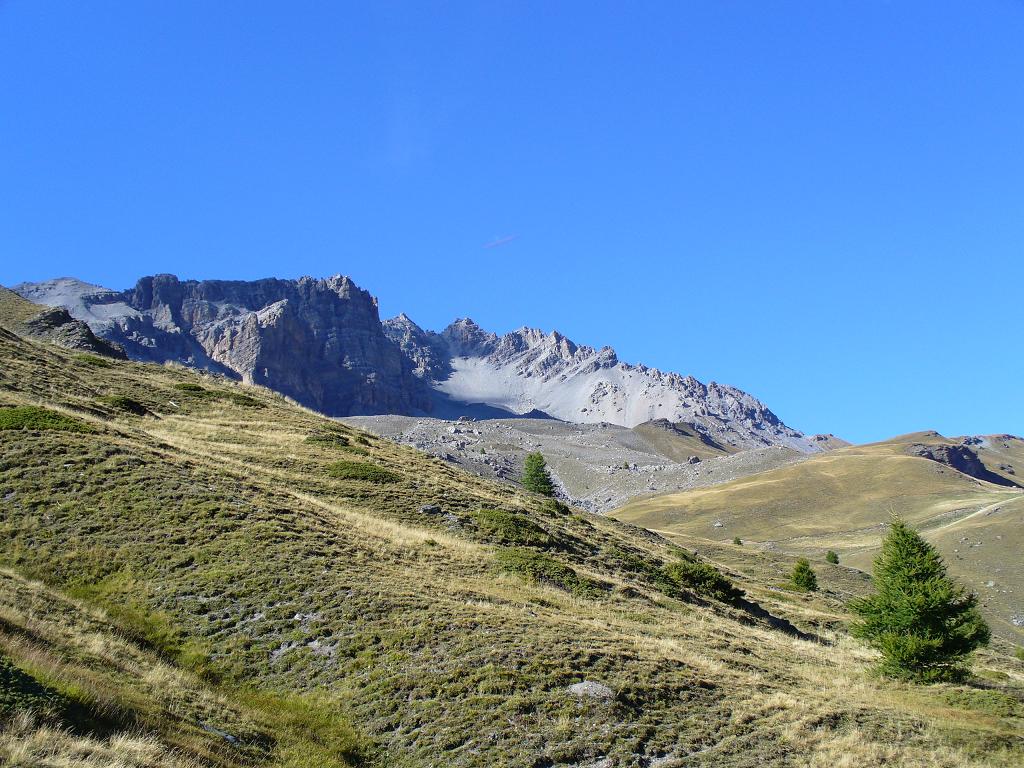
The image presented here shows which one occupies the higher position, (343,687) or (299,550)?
(299,550)

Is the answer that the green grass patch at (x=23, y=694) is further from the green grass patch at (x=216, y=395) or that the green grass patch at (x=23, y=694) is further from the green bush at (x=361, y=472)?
the green grass patch at (x=216, y=395)

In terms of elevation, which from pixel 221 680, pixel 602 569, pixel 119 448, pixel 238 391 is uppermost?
pixel 238 391

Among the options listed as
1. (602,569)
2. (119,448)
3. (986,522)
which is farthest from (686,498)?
(119,448)

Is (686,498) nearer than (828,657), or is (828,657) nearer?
(828,657)

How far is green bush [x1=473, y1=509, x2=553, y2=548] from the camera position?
33469mm

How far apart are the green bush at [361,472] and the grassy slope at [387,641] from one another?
13.8 ft

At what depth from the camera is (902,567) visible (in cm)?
2991

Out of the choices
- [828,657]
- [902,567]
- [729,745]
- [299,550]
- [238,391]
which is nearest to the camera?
[729,745]

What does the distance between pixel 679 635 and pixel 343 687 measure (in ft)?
38.9

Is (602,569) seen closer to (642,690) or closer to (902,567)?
(902,567)

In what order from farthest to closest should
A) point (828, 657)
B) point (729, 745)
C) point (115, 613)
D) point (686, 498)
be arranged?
point (686, 498) → point (828, 657) → point (115, 613) → point (729, 745)

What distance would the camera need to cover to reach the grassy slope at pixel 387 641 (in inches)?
595

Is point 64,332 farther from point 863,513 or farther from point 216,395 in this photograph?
point 863,513

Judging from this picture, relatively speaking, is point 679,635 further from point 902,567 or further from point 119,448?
point 119,448
